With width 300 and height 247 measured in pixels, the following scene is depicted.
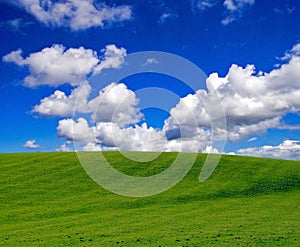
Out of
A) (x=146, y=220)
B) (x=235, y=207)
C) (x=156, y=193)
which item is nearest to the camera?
(x=146, y=220)

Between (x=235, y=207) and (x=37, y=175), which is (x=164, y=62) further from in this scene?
(x=37, y=175)

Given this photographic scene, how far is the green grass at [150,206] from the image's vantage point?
29.4 metres

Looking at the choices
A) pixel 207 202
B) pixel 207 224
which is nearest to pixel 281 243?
pixel 207 224

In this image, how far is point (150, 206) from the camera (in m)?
47.6

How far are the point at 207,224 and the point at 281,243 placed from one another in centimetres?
857

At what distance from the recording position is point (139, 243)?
27.3m

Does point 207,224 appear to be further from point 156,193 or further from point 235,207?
point 156,193

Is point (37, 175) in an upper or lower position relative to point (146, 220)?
upper

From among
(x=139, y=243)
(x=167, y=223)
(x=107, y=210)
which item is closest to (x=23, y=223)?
(x=107, y=210)

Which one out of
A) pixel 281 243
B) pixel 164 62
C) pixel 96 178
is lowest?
pixel 281 243

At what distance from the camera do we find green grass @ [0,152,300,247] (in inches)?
1158

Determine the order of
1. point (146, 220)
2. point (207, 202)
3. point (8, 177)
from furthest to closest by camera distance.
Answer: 1. point (8, 177)
2. point (207, 202)
3. point (146, 220)

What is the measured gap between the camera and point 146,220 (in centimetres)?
3778

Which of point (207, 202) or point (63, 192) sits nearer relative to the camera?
point (207, 202)
